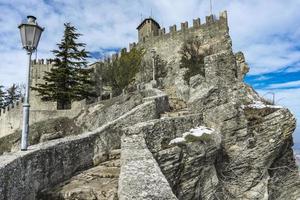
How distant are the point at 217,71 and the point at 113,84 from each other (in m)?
18.9

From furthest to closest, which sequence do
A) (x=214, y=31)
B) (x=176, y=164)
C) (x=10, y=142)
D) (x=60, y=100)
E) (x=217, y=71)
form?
(x=214, y=31), (x=60, y=100), (x=10, y=142), (x=217, y=71), (x=176, y=164)

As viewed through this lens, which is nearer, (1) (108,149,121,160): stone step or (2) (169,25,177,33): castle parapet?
(1) (108,149,121,160): stone step

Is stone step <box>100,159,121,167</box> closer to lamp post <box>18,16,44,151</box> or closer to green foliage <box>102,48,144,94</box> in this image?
lamp post <box>18,16,44,151</box>

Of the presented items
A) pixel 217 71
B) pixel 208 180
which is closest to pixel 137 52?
pixel 217 71

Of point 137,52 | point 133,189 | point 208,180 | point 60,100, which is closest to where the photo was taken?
point 133,189

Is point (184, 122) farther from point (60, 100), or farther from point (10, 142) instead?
point (60, 100)

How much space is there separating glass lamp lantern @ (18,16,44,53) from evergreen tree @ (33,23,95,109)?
20793 mm

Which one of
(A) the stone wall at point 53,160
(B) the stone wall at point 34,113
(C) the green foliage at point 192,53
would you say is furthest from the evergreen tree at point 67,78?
(A) the stone wall at point 53,160

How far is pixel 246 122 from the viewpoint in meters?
11.9

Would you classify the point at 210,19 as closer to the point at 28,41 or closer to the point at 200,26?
the point at 200,26

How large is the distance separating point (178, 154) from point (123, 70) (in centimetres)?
2344

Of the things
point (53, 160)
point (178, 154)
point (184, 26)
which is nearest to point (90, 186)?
point (53, 160)

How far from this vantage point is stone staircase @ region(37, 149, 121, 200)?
611 cm

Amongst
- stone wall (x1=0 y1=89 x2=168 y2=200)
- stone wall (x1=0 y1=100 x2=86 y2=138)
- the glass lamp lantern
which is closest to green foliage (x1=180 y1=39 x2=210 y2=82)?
stone wall (x1=0 y1=100 x2=86 y2=138)
